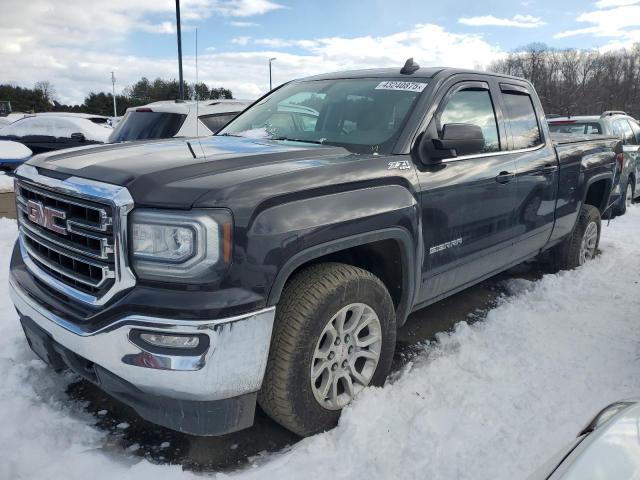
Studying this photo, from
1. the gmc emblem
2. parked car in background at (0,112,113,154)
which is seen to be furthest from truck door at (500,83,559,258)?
parked car in background at (0,112,113,154)

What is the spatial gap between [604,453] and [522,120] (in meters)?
3.32

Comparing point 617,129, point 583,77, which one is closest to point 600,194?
point 617,129

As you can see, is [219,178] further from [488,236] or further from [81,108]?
[81,108]

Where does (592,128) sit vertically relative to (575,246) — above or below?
above

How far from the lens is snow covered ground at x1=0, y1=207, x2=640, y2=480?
2.40 metres

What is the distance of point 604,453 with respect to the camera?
5.14 ft

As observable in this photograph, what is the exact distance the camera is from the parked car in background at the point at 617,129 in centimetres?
914

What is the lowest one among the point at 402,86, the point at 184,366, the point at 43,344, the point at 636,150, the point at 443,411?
the point at 443,411

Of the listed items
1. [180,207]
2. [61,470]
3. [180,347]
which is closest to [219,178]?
[180,207]

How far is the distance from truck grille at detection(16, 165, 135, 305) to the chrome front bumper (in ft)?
0.61

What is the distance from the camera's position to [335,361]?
269 centimetres

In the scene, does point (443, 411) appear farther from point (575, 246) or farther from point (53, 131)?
point (53, 131)

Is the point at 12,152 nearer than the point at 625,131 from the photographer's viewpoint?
Yes

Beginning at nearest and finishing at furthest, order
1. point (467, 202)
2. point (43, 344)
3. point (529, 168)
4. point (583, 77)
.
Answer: point (43, 344) < point (467, 202) < point (529, 168) < point (583, 77)
